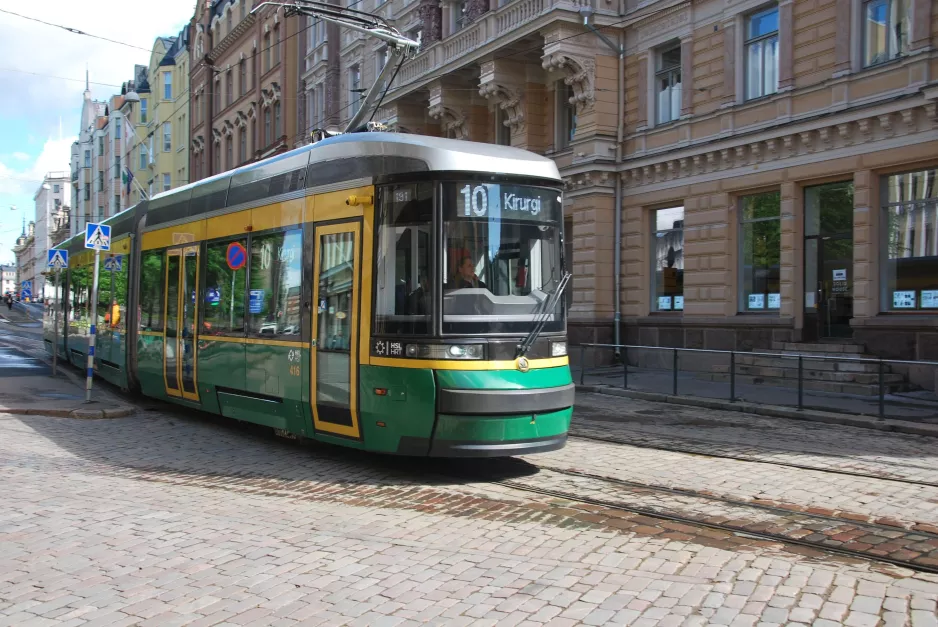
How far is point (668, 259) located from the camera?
877 inches

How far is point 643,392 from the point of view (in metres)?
16.8

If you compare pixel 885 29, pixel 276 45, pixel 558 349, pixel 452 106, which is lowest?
pixel 558 349

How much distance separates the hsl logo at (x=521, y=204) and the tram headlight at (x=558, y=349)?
1.28 m

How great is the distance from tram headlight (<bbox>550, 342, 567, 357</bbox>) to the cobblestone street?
120 centimetres

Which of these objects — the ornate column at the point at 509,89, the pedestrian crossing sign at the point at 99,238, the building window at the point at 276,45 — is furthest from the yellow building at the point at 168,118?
the pedestrian crossing sign at the point at 99,238

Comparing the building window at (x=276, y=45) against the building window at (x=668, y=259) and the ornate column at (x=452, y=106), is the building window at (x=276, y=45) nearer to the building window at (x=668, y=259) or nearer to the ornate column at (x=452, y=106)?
the ornate column at (x=452, y=106)

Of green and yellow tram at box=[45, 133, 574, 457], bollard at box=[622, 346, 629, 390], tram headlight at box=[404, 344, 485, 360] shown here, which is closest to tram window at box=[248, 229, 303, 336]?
green and yellow tram at box=[45, 133, 574, 457]

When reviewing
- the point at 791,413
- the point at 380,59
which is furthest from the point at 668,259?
the point at 380,59

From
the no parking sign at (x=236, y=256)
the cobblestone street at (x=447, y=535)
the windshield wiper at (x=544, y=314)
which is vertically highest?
the no parking sign at (x=236, y=256)

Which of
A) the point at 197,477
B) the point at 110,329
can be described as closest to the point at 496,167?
the point at 197,477

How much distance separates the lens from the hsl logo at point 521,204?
8.18m

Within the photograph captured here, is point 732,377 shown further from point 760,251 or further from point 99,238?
point 99,238

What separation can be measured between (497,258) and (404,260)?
2.81ft

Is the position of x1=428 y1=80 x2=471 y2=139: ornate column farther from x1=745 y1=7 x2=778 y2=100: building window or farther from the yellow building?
the yellow building
